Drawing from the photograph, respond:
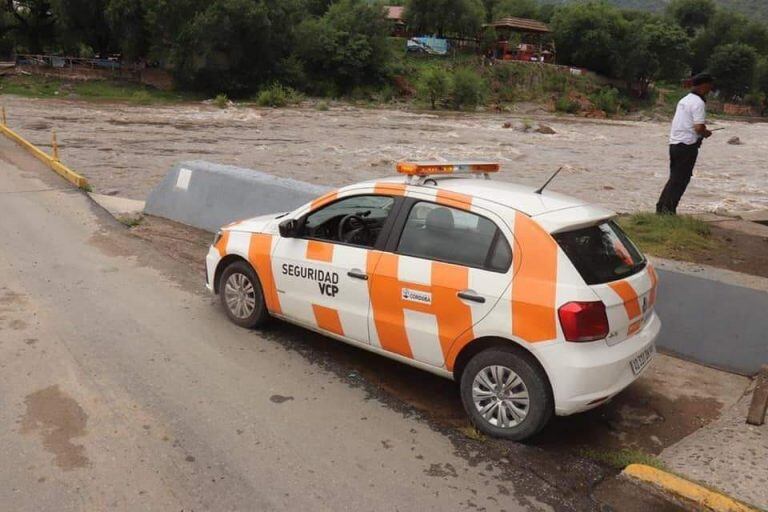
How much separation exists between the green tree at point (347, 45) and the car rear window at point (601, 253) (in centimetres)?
5673

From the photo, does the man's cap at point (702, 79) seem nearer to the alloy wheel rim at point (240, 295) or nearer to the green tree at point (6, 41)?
the alloy wheel rim at point (240, 295)

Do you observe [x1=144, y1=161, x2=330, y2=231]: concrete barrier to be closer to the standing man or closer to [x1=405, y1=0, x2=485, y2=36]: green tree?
the standing man

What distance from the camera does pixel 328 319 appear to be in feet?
16.6

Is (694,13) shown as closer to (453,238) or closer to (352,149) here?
(352,149)

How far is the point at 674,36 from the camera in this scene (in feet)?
279

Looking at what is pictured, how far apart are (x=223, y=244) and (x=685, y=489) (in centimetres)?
402

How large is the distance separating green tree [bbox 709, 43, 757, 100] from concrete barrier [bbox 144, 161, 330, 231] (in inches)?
3734

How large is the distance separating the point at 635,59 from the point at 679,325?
8443 cm

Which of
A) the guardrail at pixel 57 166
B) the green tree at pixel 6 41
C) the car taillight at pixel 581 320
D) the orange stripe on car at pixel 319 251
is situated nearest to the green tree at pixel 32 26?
the green tree at pixel 6 41

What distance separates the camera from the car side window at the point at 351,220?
16.0 feet

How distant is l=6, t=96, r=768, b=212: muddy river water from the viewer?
58.1ft

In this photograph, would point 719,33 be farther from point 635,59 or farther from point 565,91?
point 565,91

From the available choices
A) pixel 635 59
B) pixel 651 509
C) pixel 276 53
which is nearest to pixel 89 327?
pixel 651 509

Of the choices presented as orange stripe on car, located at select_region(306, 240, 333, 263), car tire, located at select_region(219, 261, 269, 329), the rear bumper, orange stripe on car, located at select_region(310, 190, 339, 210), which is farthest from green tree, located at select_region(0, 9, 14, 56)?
the rear bumper
